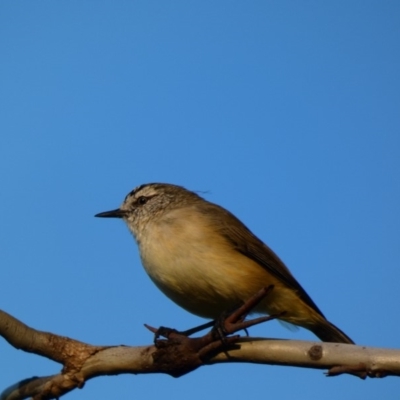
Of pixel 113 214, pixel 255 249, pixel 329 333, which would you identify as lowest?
pixel 329 333

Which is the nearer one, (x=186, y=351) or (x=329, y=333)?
(x=186, y=351)

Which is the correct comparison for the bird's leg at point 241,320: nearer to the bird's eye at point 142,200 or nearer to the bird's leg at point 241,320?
the bird's leg at point 241,320

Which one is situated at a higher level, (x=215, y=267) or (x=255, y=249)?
(x=255, y=249)

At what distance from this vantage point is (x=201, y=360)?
4.88m

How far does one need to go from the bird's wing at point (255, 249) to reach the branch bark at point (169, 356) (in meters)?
2.63

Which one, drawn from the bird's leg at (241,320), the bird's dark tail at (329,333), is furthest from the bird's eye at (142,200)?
the bird's leg at (241,320)

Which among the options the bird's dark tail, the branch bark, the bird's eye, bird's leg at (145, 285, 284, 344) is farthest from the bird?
bird's leg at (145, 285, 284, 344)

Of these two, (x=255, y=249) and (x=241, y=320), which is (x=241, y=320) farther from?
(x=255, y=249)

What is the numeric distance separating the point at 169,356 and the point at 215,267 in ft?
7.05

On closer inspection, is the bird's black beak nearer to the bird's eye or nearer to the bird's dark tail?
the bird's eye

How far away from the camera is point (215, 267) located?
22.7ft

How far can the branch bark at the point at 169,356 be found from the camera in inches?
168

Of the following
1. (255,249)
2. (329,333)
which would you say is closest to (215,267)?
(255,249)

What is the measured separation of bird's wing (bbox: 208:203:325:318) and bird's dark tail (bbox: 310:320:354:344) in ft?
0.38
